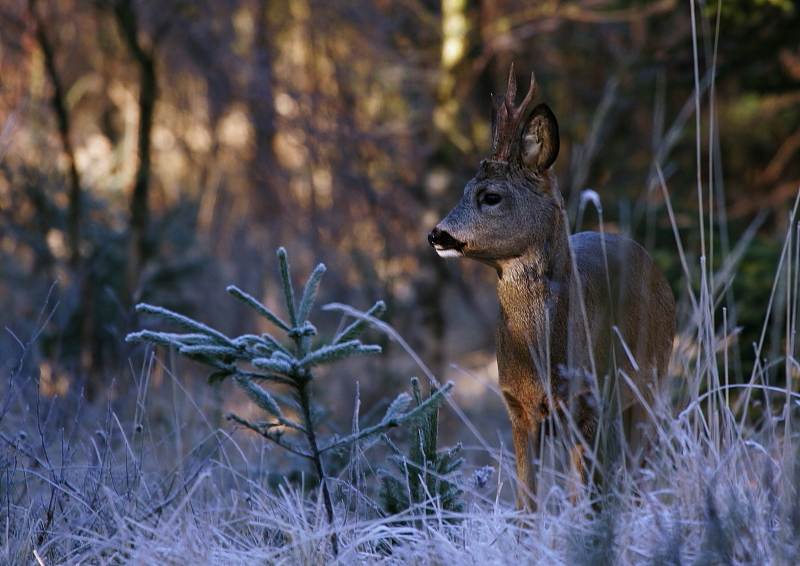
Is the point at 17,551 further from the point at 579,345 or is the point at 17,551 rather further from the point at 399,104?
the point at 399,104

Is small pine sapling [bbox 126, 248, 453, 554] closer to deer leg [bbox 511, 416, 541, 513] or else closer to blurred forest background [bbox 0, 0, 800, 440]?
deer leg [bbox 511, 416, 541, 513]

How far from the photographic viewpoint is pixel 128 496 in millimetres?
3303

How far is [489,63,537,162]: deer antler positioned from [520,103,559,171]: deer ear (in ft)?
0.15

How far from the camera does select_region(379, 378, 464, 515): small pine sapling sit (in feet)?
10.9

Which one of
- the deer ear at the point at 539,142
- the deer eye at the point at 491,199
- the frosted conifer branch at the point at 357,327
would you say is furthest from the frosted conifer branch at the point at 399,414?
the deer ear at the point at 539,142

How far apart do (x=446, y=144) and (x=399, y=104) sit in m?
5.68

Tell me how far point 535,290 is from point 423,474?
81 cm

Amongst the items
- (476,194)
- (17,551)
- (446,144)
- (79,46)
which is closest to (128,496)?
(17,551)

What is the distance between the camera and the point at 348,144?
32.5ft

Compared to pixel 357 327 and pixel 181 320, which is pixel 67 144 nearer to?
pixel 181 320

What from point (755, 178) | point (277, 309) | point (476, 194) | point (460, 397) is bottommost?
point (460, 397)

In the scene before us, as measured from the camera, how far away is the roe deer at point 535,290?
10.3 ft

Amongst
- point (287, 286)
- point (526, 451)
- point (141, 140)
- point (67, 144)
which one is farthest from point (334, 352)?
point (67, 144)

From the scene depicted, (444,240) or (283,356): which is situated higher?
(444,240)
